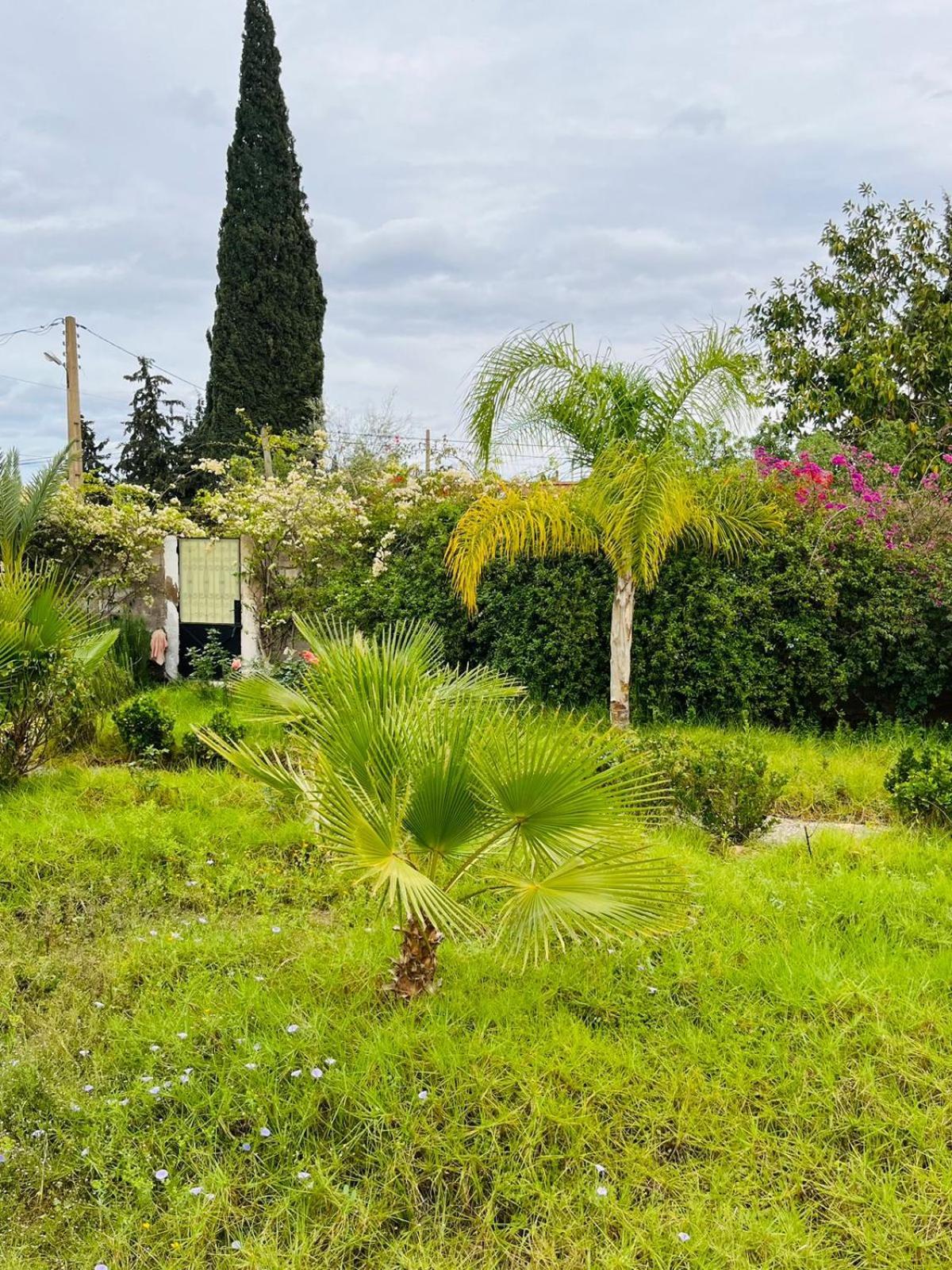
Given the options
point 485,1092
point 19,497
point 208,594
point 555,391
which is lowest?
point 485,1092

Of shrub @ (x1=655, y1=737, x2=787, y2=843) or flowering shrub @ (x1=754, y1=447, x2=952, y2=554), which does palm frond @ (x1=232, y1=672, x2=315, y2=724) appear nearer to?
shrub @ (x1=655, y1=737, x2=787, y2=843)

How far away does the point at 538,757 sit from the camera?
2.52 meters

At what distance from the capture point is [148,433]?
68.1 feet

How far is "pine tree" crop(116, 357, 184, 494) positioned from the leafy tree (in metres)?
13.9

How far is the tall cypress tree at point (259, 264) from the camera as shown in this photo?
1761cm

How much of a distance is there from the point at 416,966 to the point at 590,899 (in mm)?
842

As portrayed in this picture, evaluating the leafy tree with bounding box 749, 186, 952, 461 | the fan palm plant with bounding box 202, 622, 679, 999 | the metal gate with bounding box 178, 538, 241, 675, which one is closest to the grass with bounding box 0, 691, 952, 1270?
the fan palm plant with bounding box 202, 622, 679, 999

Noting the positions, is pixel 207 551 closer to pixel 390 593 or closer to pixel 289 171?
pixel 390 593

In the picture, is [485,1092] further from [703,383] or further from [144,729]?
[703,383]

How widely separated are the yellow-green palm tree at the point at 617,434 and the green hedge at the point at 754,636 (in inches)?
19.0

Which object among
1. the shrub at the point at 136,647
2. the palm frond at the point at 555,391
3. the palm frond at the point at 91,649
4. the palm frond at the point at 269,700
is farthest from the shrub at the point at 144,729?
the palm frond at the point at 555,391

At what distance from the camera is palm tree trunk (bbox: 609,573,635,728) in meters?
7.03

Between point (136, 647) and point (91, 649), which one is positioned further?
point (136, 647)

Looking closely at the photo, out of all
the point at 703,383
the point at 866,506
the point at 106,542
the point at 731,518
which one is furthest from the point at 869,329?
the point at 106,542
